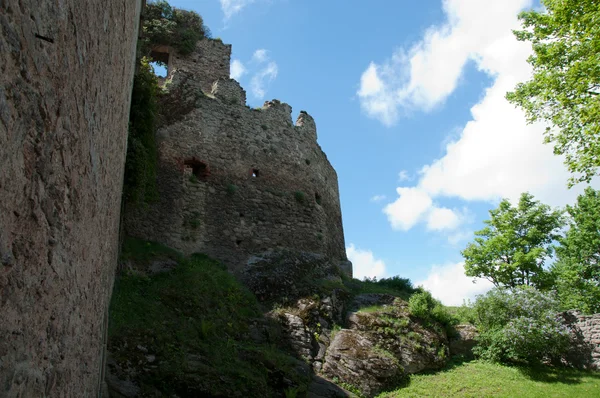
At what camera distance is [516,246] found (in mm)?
23359

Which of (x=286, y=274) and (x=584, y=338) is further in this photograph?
(x=584, y=338)

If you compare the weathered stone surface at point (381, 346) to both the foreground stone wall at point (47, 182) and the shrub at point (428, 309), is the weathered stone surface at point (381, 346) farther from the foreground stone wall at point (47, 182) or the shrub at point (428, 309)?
the foreground stone wall at point (47, 182)

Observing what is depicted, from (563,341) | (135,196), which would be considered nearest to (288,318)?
(135,196)

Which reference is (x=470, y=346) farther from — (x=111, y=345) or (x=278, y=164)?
(x=111, y=345)

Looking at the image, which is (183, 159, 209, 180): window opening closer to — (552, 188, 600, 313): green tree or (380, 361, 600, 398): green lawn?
(380, 361, 600, 398): green lawn

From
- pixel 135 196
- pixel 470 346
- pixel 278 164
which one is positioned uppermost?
pixel 278 164

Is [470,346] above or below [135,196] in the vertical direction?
below

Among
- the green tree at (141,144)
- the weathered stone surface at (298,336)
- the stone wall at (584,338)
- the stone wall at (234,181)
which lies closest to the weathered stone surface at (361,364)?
the weathered stone surface at (298,336)

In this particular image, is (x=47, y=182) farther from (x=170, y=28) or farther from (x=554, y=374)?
(x=170, y=28)

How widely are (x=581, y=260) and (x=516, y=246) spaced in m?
2.94

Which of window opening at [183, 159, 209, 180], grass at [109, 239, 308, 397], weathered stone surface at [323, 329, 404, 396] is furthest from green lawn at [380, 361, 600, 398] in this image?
window opening at [183, 159, 209, 180]

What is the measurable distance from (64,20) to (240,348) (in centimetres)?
846

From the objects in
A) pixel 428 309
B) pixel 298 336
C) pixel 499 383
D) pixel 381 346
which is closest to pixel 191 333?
pixel 298 336

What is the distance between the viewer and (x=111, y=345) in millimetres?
7930
